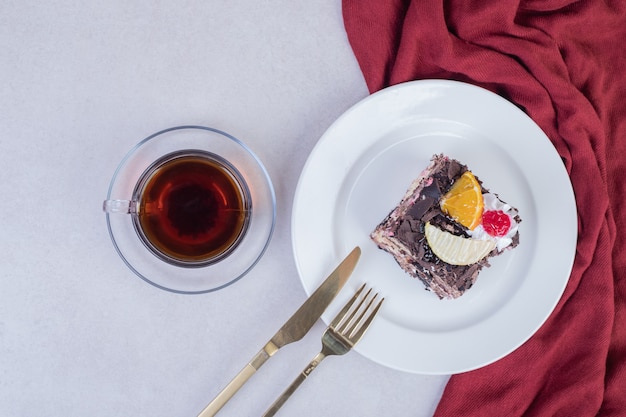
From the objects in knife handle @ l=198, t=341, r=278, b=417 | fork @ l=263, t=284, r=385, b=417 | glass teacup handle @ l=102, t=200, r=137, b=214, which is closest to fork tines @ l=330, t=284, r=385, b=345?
fork @ l=263, t=284, r=385, b=417

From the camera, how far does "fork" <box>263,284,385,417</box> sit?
5.60ft

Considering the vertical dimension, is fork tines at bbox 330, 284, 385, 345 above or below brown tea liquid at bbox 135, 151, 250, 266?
below

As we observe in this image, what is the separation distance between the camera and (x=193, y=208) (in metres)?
1.69

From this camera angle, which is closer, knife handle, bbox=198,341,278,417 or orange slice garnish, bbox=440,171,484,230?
orange slice garnish, bbox=440,171,484,230

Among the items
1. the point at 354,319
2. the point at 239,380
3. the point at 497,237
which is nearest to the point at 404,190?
the point at 497,237

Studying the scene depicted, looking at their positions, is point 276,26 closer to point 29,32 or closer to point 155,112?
point 155,112

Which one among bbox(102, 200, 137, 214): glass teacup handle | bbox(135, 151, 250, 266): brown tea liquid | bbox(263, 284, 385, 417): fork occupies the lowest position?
bbox(263, 284, 385, 417): fork

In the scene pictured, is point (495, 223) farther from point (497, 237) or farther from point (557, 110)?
point (557, 110)

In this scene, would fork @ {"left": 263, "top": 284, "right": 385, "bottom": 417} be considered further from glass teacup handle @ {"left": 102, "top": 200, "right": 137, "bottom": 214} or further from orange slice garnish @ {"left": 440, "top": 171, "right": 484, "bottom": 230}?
glass teacup handle @ {"left": 102, "top": 200, "right": 137, "bottom": 214}

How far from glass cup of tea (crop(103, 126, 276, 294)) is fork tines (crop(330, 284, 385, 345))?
31 cm

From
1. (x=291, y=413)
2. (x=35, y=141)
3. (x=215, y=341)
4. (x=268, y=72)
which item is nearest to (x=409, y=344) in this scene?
(x=291, y=413)

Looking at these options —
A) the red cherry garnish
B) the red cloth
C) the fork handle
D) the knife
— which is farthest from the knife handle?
the red cherry garnish

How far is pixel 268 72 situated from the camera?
69.6 inches

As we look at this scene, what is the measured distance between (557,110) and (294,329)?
41.9 inches
